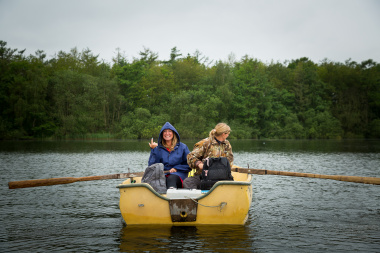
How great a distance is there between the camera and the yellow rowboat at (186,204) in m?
6.40

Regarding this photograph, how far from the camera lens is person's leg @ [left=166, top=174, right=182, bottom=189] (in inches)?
290

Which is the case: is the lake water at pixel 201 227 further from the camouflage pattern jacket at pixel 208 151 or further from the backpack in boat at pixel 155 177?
the camouflage pattern jacket at pixel 208 151

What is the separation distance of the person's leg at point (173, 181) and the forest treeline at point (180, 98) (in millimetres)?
47861

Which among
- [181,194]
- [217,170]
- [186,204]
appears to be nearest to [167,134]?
[217,170]

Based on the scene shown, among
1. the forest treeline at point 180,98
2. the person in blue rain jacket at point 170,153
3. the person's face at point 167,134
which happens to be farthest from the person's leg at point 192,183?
the forest treeline at point 180,98

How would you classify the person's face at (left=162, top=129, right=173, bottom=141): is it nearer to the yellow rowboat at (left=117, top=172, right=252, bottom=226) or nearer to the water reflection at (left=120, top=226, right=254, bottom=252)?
the yellow rowboat at (left=117, top=172, right=252, bottom=226)

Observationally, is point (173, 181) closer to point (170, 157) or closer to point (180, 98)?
point (170, 157)

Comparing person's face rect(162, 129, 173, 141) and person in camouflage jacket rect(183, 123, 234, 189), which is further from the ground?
person's face rect(162, 129, 173, 141)

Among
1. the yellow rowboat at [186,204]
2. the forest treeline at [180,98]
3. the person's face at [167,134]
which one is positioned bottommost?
the yellow rowboat at [186,204]

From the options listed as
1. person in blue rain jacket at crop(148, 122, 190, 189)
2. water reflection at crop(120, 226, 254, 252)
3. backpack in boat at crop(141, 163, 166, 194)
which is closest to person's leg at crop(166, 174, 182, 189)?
person in blue rain jacket at crop(148, 122, 190, 189)

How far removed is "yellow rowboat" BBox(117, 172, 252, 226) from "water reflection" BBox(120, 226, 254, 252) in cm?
16

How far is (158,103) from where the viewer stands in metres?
64.9

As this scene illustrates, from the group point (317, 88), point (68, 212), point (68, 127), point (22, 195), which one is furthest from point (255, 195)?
point (317, 88)

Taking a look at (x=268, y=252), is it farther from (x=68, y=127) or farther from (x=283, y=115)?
(x=283, y=115)
